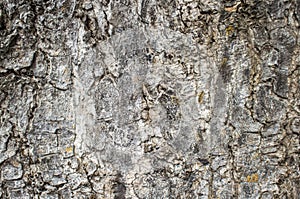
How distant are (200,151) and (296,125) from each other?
0.27m

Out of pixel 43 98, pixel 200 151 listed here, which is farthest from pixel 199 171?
pixel 43 98

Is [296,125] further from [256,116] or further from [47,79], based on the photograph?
[47,79]

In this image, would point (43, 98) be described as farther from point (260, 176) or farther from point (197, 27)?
point (260, 176)

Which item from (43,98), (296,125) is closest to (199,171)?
(296,125)

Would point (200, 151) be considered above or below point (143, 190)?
above

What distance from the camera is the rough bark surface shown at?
1051mm

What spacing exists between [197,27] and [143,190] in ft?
1.52

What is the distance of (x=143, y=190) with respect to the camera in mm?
1104

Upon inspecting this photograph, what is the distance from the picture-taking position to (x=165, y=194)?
1.11 m

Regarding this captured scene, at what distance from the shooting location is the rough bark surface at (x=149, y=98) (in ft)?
3.45

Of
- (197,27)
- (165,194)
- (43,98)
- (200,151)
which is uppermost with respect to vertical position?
(197,27)

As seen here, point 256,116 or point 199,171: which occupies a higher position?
point 256,116

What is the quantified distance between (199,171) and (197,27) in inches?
15.3

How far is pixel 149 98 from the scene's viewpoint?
3.50 feet
